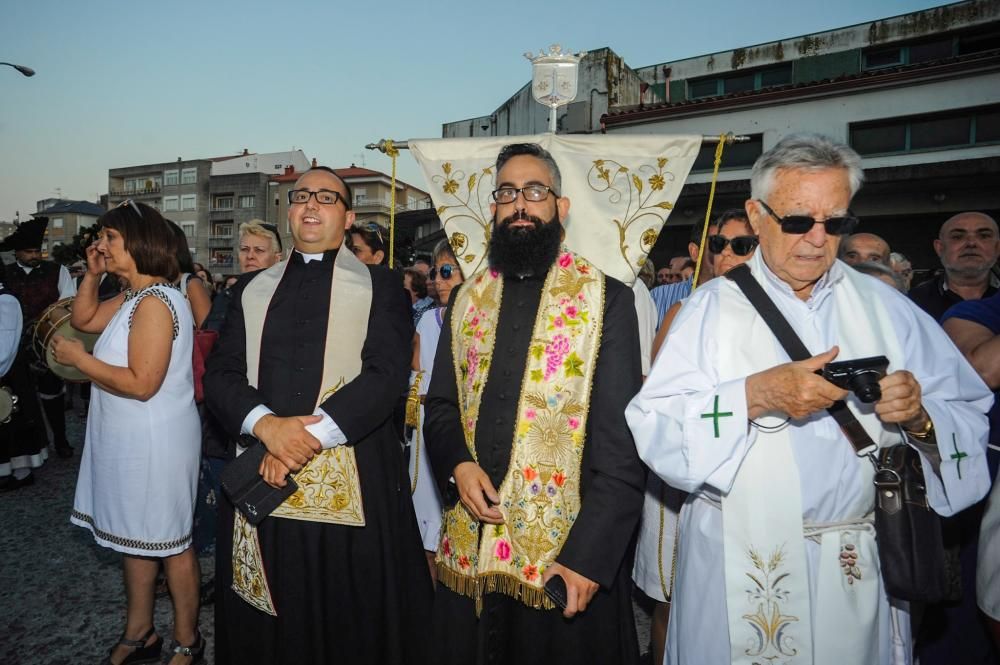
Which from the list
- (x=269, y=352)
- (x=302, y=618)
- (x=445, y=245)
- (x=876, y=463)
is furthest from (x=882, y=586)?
(x=445, y=245)

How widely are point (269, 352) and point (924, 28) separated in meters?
26.9

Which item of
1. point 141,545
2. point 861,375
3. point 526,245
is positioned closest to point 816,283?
point 861,375

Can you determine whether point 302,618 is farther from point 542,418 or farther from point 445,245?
point 445,245

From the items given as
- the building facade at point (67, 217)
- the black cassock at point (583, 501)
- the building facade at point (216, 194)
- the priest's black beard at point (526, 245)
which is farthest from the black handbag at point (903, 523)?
the building facade at point (67, 217)

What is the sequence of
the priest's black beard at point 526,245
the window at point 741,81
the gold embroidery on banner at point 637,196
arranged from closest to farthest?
the priest's black beard at point 526,245, the gold embroidery on banner at point 637,196, the window at point 741,81

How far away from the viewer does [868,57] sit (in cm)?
2230

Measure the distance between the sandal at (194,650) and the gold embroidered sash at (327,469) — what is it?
78cm

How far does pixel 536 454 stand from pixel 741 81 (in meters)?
26.4

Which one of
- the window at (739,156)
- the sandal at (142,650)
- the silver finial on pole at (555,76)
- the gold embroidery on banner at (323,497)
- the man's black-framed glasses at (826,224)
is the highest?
the window at (739,156)

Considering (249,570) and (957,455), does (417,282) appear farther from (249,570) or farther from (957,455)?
(957,455)

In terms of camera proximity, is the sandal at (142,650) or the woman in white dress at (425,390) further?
the woman in white dress at (425,390)

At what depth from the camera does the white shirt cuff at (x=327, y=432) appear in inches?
93.4

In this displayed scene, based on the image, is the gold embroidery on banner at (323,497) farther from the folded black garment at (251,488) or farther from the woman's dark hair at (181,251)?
the woman's dark hair at (181,251)

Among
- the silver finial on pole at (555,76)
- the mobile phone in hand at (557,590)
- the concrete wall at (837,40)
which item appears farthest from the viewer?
the concrete wall at (837,40)
